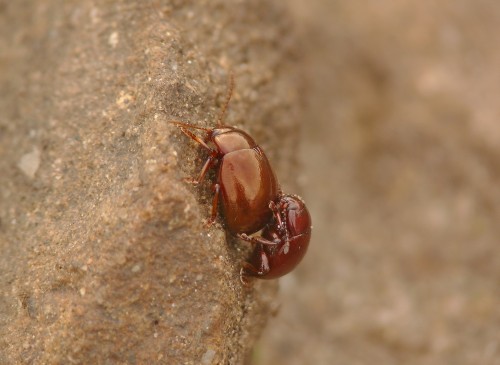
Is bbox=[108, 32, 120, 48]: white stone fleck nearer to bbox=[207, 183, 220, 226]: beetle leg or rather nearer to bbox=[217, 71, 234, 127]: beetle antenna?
bbox=[217, 71, 234, 127]: beetle antenna

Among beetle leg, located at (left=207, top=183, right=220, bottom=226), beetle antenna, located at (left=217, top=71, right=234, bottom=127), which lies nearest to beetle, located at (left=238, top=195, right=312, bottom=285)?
beetle leg, located at (left=207, top=183, right=220, bottom=226)

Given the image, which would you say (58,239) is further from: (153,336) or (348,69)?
(348,69)

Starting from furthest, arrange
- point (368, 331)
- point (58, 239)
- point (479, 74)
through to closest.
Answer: point (479, 74)
point (368, 331)
point (58, 239)

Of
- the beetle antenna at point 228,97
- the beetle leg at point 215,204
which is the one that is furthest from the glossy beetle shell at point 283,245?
the beetle antenna at point 228,97

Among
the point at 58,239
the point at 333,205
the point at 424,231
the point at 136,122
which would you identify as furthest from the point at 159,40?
the point at 424,231

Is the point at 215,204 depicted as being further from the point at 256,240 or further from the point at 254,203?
the point at 256,240

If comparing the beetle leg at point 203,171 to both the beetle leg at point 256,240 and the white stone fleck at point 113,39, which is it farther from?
the white stone fleck at point 113,39
